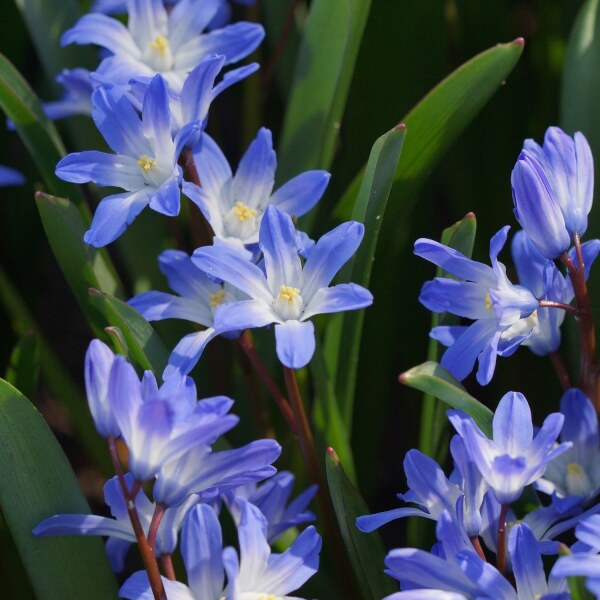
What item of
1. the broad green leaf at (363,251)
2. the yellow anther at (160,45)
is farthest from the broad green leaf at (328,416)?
the yellow anther at (160,45)

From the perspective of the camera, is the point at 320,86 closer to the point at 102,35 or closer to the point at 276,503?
the point at 102,35

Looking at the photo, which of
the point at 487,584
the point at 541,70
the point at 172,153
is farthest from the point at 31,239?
the point at 487,584

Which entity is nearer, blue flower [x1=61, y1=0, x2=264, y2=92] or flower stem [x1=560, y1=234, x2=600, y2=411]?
flower stem [x1=560, y1=234, x2=600, y2=411]

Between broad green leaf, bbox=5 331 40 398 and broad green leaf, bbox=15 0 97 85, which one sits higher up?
broad green leaf, bbox=15 0 97 85

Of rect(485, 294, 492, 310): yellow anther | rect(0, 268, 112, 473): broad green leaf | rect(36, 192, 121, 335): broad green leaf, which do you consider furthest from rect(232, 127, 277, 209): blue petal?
rect(0, 268, 112, 473): broad green leaf

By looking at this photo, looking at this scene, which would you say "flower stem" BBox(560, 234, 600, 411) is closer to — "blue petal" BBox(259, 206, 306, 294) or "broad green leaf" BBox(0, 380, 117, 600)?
"blue petal" BBox(259, 206, 306, 294)

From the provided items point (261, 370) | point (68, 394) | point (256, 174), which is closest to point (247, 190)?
point (256, 174)
